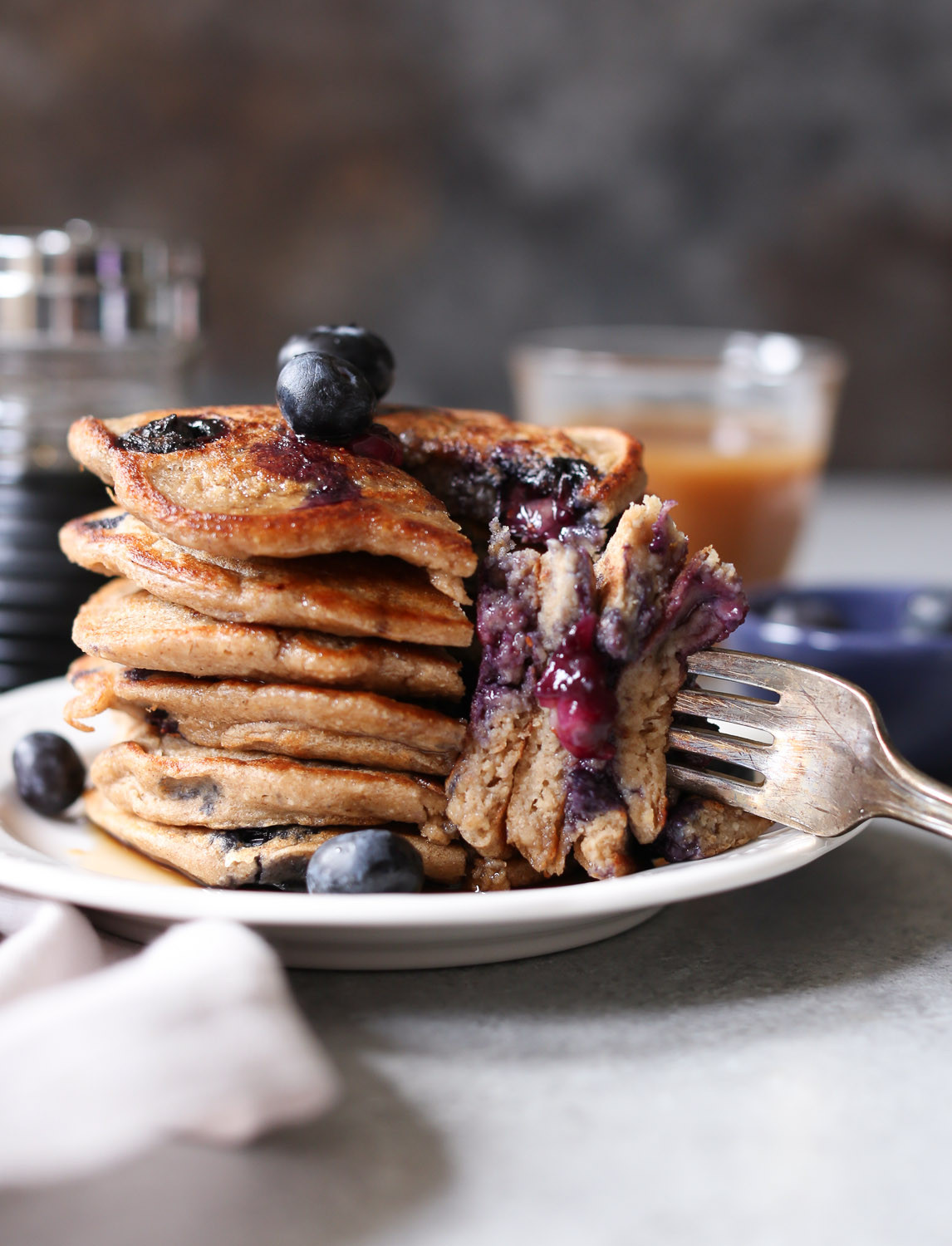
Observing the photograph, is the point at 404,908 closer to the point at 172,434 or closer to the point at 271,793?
the point at 271,793

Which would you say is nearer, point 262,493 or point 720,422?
point 262,493

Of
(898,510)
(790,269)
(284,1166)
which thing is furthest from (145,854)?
(790,269)

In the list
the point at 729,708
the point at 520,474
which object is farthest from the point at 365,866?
the point at 520,474

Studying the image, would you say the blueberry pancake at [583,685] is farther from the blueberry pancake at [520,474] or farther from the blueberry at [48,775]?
the blueberry at [48,775]

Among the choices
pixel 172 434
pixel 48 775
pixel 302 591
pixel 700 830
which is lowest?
pixel 48 775

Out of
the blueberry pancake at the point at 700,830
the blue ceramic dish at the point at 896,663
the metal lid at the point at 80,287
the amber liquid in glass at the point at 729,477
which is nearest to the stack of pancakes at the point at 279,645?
the blueberry pancake at the point at 700,830

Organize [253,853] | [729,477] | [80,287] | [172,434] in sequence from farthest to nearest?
[729,477] → [80,287] → [172,434] → [253,853]
